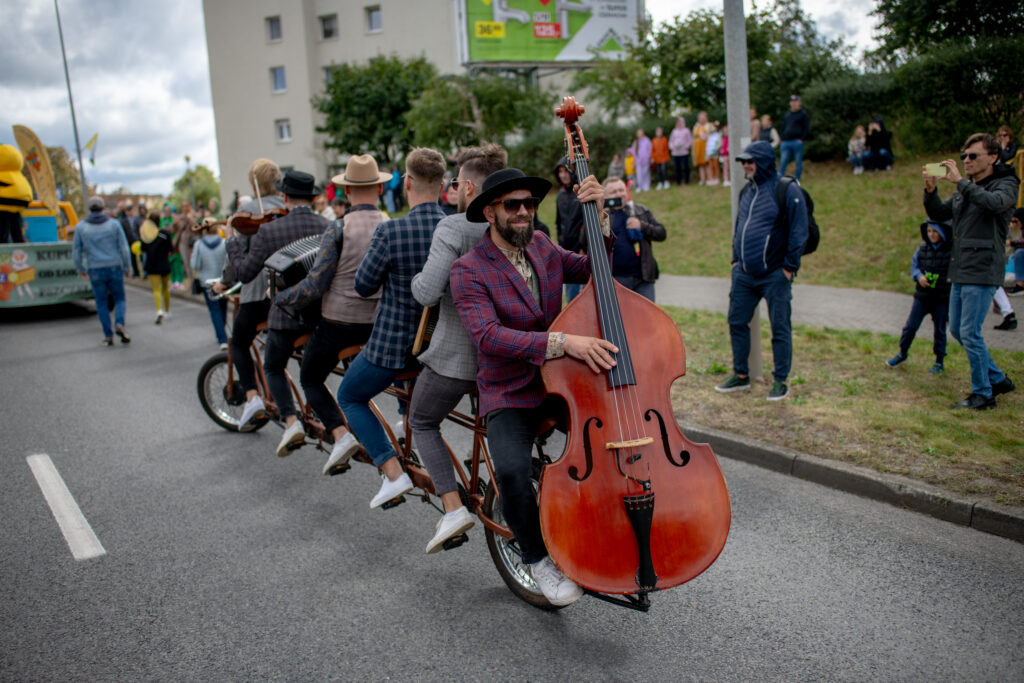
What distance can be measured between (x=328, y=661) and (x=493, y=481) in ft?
3.22

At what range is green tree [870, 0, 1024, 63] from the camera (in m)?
18.1

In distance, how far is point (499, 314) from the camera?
121 inches

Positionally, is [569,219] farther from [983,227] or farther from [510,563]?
[510,563]

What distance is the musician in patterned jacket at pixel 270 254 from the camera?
491cm

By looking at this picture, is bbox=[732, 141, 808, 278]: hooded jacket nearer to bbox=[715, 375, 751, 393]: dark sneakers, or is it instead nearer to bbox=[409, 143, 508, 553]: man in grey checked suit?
bbox=[715, 375, 751, 393]: dark sneakers

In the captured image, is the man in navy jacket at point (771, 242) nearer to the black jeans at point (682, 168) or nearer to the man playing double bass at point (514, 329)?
the man playing double bass at point (514, 329)

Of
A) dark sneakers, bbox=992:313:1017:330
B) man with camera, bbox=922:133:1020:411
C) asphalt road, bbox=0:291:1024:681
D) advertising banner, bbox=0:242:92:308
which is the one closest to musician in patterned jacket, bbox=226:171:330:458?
asphalt road, bbox=0:291:1024:681

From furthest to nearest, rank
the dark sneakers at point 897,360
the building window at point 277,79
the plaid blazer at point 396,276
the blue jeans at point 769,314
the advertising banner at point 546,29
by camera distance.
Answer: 1. the building window at point 277,79
2. the advertising banner at point 546,29
3. the dark sneakers at point 897,360
4. the blue jeans at point 769,314
5. the plaid blazer at point 396,276

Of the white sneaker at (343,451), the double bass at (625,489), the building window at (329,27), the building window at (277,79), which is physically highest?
the building window at (329,27)

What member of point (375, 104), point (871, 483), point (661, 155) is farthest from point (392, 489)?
point (375, 104)

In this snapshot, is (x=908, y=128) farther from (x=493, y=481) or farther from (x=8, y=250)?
(x=8, y=250)

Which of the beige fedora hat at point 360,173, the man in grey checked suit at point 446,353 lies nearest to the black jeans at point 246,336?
the beige fedora hat at point 360,173

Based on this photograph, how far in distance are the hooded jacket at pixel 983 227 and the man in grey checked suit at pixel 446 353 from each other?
3681 mm

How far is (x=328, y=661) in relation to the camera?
3008mm
